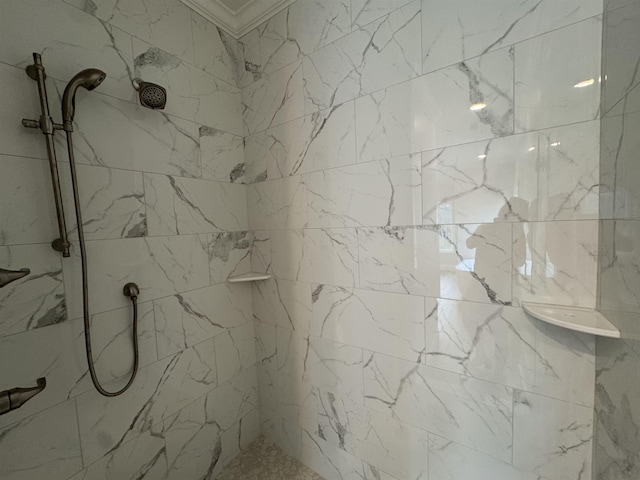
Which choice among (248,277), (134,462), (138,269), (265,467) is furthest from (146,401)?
(265,467)

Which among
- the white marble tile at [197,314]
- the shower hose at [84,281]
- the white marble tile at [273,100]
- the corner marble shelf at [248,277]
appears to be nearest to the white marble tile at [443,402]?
the corner marble shelf at [248,277]

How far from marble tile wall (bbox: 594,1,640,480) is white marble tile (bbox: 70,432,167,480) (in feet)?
5.29

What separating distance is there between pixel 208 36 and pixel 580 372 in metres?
2.13

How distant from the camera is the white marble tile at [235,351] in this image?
141 centimetres

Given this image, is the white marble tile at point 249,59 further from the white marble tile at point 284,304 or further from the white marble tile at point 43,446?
the white marble tile at point 43,446

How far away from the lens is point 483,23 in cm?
84

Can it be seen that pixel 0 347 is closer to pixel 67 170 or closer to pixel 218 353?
pixel 67 170

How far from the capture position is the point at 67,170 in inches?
35.6

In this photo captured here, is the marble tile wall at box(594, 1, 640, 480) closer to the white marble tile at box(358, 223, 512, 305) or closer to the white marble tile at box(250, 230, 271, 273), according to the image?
the white marble tile at box(358, 223, 512, 305)

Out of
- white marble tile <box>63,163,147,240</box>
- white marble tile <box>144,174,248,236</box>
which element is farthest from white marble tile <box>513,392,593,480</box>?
white marble tile <box>63,163,147,240</box>

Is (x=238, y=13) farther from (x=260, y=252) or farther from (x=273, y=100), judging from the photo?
(x=260, y=252)

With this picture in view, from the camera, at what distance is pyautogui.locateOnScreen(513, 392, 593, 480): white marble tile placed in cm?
78

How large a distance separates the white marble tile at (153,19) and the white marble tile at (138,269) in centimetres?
89

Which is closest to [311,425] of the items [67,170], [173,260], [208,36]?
[173,260]
